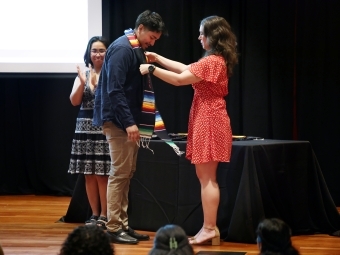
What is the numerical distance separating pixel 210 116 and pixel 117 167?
0.64 meters

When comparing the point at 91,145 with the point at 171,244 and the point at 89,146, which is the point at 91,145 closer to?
the point at 89,146

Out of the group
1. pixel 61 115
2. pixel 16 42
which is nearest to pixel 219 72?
pixel 16 42

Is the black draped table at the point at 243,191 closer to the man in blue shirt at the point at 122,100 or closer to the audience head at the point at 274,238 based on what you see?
the man in blue shirt at the point at 122,100

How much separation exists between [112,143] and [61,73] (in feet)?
7.01

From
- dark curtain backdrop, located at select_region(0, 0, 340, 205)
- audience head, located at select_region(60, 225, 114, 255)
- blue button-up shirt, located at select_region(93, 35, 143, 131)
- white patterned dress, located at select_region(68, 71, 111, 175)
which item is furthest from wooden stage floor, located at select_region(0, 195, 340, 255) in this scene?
audience head, located at select_region(60, 225, 114, 255)

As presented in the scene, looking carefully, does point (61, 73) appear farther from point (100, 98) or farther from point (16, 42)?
point (100, 98)

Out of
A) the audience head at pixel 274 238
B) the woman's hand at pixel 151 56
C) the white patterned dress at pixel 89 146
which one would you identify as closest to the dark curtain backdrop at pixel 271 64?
the white patterned dress at pixel 89 146

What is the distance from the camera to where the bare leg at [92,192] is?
4285 mm

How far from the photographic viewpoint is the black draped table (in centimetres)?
380

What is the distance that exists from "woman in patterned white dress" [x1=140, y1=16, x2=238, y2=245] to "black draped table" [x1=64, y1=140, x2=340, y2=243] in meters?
0.19

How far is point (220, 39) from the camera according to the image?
366 cm

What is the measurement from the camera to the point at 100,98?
148 inches

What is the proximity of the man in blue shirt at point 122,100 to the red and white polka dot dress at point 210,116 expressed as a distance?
0.34 metres

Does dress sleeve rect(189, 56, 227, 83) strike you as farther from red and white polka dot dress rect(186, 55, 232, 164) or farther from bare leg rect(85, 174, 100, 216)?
bare leg rect(85, 174, 100, 216)
